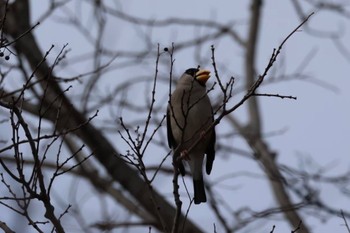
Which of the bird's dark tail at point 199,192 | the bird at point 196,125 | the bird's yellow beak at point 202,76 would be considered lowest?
the bird's dark tail at point 199,192

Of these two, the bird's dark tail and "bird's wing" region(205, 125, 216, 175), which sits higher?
"bird's wing" region(205, 125, 216, 175)

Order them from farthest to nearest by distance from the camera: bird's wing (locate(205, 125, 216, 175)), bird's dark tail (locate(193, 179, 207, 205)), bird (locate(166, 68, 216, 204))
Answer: bird's wing (locate(205, 125, 216, 175)), bird's dark tail (locate(193, 179, 207, 205)), bird (locate(166, 68, 216, 204))

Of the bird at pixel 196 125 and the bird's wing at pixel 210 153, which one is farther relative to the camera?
the bird's wing at pixel 210 153

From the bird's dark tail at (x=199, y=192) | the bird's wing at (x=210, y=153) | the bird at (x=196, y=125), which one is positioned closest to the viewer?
the bird at (x=196, y=125)

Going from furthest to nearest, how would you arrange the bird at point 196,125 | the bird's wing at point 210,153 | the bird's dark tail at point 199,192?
the bird's wing at point 210,153 < the bird's dark tail at point 199,192 < the bird at point 196,125

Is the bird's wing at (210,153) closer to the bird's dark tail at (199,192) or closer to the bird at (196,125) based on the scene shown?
the bird at (196,125)

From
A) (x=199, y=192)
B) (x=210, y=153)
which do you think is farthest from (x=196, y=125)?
→ (x=199, y=192)

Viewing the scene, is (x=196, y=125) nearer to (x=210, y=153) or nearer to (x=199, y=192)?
(x=210, y=153)

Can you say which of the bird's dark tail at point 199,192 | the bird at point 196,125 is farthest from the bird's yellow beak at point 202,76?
the bird's dark tail at point 199,192

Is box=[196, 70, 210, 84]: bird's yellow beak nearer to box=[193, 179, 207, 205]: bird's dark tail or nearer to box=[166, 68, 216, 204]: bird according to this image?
box=[166, 68, 216, 204]: bird

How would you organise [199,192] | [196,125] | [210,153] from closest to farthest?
1. [196,125]
2. [199,192]
3. [210,153]

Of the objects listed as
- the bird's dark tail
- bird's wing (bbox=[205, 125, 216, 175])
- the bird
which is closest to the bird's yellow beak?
the bird

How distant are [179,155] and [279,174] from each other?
395 centimetres

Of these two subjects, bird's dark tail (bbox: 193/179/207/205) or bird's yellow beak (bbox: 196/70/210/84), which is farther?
bird's yellow beak (bbox: 196/70/210/84)
